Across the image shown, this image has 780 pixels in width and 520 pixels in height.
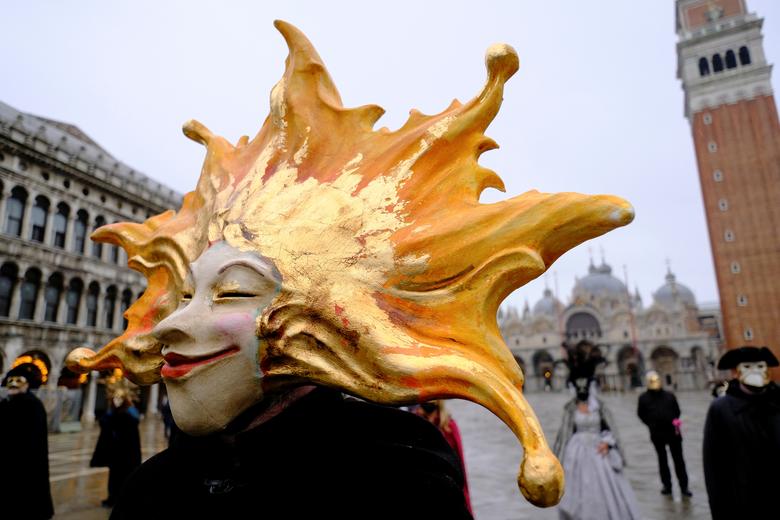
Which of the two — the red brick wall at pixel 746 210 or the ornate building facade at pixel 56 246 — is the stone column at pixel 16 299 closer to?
the ornate building facade at pixel 56 246

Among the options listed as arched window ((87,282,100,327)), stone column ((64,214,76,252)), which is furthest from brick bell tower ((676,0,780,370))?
stone column ((64,214,76,252))

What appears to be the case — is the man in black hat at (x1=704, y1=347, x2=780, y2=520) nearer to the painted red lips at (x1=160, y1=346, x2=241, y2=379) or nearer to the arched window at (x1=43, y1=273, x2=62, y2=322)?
the painted red lips at (x1=160, y1=346, x2=241, y2=379)

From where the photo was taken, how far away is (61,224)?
2412 centimetres

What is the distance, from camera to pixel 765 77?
43906 millimetres

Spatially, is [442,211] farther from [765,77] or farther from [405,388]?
[765,77]

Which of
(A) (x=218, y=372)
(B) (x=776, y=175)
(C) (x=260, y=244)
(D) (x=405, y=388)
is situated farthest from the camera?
(B) (x=776, y=175)

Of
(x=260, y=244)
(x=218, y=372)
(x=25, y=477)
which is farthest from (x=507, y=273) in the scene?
(x=25, y=477)

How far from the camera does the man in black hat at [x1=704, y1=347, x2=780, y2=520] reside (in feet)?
13.2

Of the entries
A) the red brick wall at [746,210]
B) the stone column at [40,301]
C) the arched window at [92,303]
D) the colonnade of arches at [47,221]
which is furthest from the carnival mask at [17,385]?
the red brick wall at [746,210]

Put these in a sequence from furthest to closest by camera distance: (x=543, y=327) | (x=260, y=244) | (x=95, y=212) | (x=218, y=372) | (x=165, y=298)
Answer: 1. (x=543, y=327)
2. (x=95, y=212)
3. (x=165, y=298)
4. (x=260, y=244)
5. (x=218, y=372)

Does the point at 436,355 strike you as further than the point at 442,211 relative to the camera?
No

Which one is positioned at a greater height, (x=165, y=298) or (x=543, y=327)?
(x=543, y=327)

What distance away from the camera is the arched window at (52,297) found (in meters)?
23.2

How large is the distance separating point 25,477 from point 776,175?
5135 cm
